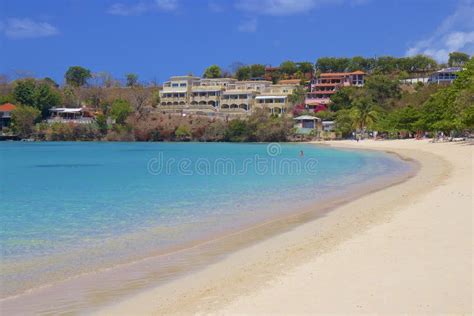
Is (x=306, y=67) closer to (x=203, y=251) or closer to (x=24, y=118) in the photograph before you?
(x=24, y=118)

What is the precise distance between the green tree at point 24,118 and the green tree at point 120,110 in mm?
15598

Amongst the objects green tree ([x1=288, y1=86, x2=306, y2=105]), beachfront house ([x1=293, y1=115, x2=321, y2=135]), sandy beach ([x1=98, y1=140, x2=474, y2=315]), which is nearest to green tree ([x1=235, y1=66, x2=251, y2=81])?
green tree ([x1=288, y1=86, x2=306, y2=105])

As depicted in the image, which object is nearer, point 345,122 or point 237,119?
point 345,122

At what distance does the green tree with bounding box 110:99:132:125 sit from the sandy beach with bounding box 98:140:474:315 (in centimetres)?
9652

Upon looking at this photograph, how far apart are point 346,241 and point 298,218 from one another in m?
4.61

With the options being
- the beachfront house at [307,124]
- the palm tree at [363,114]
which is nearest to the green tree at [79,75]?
the beachfront house at [307,124]

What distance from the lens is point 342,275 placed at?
794 centimetres

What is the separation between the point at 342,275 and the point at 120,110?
102m

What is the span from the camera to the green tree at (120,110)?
349ft

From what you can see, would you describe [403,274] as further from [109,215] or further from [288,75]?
[288,75]

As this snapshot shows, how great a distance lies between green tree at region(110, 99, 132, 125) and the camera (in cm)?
10631

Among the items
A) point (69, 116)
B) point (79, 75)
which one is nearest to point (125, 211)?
point (69, 116)

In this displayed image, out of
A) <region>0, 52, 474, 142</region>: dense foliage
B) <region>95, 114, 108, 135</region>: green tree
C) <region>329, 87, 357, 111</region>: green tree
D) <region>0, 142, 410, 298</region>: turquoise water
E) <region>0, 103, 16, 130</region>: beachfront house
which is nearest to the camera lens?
<region>0, 142, 410, 298</region>: turquoise water

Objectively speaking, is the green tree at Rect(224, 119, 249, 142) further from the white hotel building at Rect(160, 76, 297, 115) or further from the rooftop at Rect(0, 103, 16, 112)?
the rooftop at Rect(0, 103, 16, 112)
